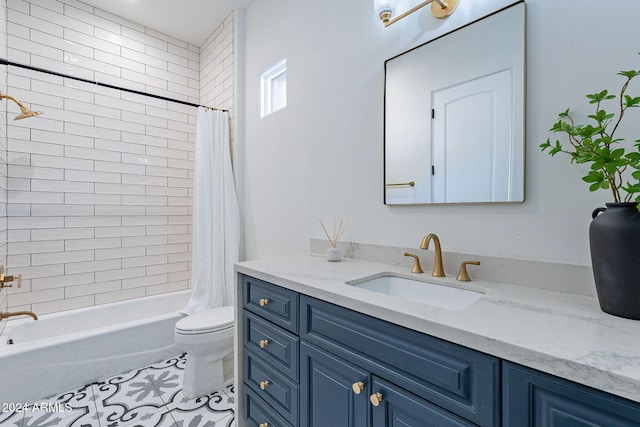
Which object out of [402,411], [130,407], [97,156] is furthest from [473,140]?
[97,156]

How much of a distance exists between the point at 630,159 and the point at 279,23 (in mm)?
2240

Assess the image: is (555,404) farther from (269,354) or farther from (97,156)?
(97,156)

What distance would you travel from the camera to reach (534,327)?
721 millimetres

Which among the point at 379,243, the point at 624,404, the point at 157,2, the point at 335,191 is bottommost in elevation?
the point at 624,404

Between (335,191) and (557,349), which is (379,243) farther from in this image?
(557,349)

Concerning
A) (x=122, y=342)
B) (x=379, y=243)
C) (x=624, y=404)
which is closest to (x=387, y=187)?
(x=379, y=243)

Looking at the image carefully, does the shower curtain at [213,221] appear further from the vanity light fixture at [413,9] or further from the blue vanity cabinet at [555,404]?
the blue vanity cabinet at [555,404]

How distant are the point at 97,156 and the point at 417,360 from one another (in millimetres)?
3000

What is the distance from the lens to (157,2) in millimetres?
2477

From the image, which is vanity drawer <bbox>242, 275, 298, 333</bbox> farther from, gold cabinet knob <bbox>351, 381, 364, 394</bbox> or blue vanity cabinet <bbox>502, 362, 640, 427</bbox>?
blue vanity cabinet <bbox>502, 362, 640, 427</bbox>

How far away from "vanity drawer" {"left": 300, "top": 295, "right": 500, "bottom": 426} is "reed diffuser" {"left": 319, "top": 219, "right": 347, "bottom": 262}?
54 cm

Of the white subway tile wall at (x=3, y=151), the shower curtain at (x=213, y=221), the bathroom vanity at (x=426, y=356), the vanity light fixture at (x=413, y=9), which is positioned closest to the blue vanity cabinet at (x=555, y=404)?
the bathroom vanity at (x=426, y=356)

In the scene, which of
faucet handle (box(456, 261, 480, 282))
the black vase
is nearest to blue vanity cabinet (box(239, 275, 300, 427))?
faucet handle (box(456, 261, 480, 282))

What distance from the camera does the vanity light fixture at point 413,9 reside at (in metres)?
1.28
